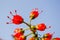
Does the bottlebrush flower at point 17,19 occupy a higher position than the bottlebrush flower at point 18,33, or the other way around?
the bottlebrush flower at point 17,19

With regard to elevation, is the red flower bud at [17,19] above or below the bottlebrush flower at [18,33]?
above

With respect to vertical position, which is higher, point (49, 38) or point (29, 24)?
point (29, 24)

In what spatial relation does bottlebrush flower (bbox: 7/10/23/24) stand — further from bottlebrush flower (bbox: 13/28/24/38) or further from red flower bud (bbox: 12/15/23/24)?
bottlebrush flower (bbox: 13/28/24/38)

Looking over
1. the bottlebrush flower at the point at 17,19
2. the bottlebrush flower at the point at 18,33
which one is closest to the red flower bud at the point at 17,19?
the bottlebrush flower at the point at 17,19

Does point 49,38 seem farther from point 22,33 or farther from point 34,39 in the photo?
point 22,33

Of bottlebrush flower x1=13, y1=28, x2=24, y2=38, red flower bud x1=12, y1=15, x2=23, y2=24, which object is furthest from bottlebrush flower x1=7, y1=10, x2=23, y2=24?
bottlebrush flower x1=13, y1=28, x2=24, y2=38

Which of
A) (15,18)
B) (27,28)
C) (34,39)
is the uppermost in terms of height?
(15,18)

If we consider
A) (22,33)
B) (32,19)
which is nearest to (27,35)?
(22,33)

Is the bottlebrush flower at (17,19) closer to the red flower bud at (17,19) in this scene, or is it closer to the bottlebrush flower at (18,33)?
the red flower bud at (17,19)

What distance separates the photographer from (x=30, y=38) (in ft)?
7.29

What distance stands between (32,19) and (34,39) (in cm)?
30

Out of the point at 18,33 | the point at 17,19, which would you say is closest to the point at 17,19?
the point at 17,19

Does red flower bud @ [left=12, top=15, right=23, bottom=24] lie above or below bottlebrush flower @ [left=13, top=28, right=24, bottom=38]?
above

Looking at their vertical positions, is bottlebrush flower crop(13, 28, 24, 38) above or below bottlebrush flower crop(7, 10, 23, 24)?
below
